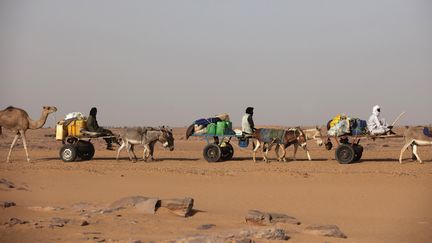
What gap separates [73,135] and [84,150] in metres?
1.48

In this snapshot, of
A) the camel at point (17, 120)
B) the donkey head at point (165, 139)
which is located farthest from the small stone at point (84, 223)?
the camel at point (17, 120)

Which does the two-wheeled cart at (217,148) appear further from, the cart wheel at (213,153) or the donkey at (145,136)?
the donkey at (145,136)

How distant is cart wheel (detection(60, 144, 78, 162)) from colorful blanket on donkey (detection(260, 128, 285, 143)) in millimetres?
8067

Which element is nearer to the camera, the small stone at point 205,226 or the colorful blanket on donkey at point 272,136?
the small stone at point 205,226

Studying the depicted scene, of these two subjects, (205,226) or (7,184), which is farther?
(7,184)

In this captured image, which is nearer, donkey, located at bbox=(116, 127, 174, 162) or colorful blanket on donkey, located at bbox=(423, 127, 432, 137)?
colorful blanket on donkey, located at bbox=(423, 127, 432, 137)

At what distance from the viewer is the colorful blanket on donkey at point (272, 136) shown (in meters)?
26.5

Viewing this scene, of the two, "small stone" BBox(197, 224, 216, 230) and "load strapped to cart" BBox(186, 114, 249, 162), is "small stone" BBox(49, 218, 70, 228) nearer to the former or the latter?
"small stone" BBox(197, 224, 216, 230)

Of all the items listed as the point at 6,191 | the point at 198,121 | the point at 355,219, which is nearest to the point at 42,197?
the point at 6,191

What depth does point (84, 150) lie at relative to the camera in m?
29.0

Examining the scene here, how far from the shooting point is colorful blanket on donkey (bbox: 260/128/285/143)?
1045 inches

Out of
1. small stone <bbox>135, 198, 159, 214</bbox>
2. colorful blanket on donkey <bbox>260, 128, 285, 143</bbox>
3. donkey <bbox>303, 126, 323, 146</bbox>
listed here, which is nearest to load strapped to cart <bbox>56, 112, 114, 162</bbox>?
colorful blanket on donkey <bbox>260, 128, 285, 143</bbox>

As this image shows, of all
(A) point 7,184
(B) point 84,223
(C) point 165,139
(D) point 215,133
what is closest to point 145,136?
(C) point 165,139

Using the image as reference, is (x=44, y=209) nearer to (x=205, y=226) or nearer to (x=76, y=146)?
(x=205, y=226)
